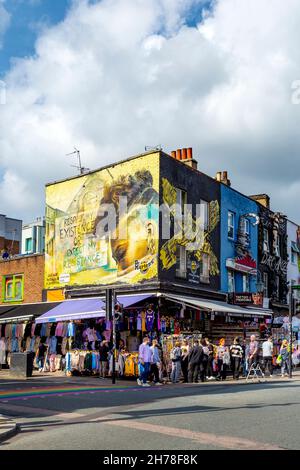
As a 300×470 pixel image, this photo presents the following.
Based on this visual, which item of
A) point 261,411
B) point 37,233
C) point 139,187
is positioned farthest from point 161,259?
point 37,233

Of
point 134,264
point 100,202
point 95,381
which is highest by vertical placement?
point 100,202

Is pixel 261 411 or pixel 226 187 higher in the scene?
pixel 226 187

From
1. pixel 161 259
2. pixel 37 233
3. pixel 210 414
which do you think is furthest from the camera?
pixel 37 233

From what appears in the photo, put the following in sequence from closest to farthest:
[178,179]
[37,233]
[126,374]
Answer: [126,374] < [178,179] < [37,233]

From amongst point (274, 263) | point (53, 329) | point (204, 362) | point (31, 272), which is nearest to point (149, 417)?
A: point (204, 362)

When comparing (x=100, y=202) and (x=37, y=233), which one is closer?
(x=100, y=202)

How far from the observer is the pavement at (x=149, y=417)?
8.38 meters

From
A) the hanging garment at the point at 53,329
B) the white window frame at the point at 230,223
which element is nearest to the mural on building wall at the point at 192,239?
the white window frame at the point at 230,223

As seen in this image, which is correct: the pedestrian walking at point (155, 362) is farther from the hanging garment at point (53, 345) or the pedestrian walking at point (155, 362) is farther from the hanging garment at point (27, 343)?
the hanging garment at point (27, 343)

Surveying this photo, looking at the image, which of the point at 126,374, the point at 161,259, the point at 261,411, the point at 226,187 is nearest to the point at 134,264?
the point at 161,259

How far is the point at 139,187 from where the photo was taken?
85.4 ft

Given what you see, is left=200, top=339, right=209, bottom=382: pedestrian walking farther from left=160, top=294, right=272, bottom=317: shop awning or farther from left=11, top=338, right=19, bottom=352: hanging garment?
left=11, top=338, right=19, bottom=352: hanging garment

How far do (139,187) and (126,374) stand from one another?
329 inches

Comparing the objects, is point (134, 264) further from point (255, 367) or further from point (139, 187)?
point (255, 367)
